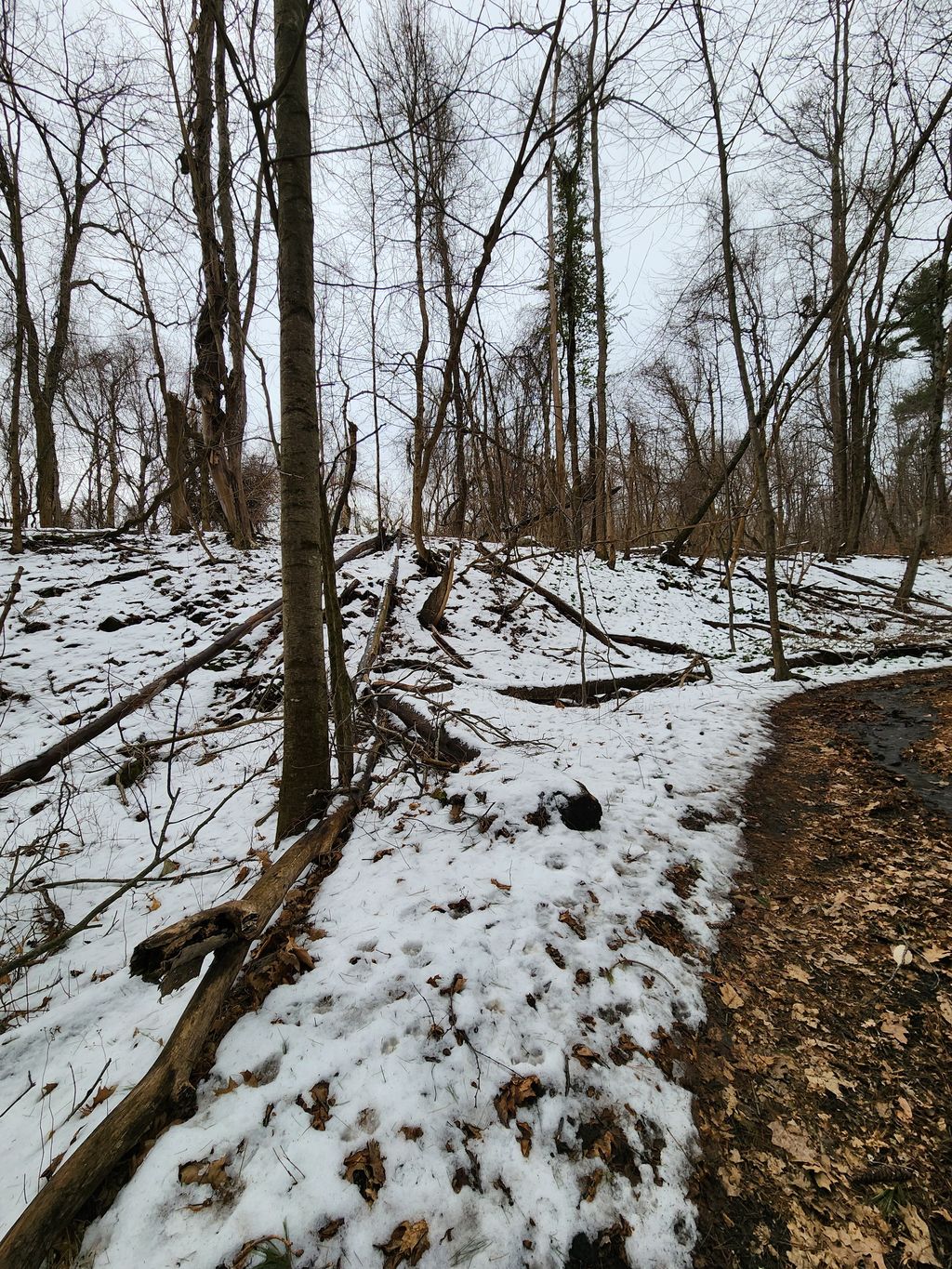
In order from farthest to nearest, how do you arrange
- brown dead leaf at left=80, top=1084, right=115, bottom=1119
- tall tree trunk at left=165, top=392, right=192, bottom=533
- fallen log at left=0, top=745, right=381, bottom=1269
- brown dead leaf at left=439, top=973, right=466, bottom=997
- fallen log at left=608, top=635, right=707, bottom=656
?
tall tree trunk at left=165, top=392, right=192, bottom=533 < fallen log at left=608, top=635, right=707, bottom=656 < brown dead leaf at left=439, top=973, right=466, bottom=997 < brown dead leaf at left=80, top=1084, right=115, bottom=1119 < fallen log at left=0, top=745, right=381, bottom=1269

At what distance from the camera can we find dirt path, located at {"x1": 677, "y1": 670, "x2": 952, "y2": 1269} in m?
1.50

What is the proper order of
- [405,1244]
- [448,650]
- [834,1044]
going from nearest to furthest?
[405,1244], [834,1044], [448,650]

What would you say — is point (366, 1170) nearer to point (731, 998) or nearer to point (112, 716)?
point (731, 998)

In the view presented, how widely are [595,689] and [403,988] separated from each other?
5.25 meters

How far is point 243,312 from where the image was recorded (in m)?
10.2

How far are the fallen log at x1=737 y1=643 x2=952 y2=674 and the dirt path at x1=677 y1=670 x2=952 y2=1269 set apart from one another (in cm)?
406

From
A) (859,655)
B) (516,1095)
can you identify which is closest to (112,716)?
(516,1095)

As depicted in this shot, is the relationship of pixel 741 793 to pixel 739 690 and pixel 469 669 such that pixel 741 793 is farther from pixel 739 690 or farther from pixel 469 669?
pixel 469 669

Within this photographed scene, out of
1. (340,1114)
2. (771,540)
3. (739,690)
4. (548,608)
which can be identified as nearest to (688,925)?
(340,1114)

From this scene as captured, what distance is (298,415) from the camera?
3.03 meters

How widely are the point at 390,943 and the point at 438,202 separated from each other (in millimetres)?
4485

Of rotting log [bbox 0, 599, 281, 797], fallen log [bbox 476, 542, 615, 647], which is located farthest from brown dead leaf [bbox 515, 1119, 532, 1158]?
fallen log [bbox 476, 542, 615, 647]

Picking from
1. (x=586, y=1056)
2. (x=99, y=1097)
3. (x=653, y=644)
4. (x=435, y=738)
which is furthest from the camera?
(x=653, y=644)

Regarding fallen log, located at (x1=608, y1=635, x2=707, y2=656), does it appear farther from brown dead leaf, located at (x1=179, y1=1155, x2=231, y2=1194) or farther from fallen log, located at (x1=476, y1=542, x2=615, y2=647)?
brown dead leaf, located at (x1=179, y1=1155, x2=231, y2=1194)
